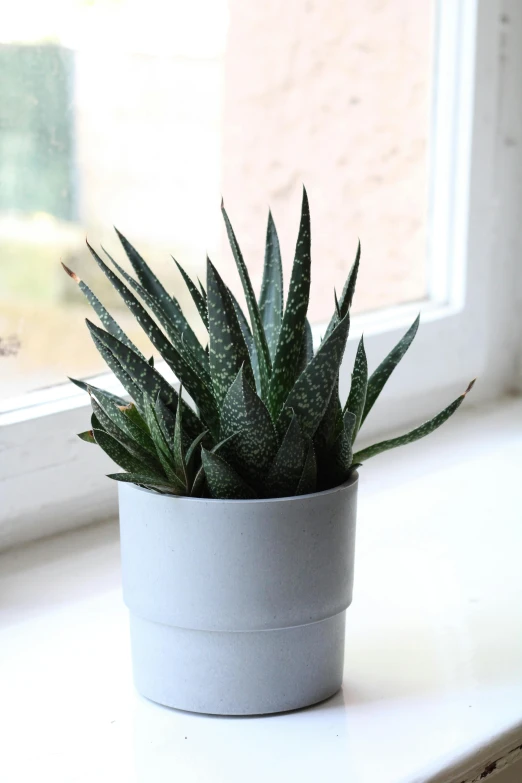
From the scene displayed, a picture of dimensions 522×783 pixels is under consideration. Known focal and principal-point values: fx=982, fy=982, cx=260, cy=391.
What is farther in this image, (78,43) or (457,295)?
(457,295)

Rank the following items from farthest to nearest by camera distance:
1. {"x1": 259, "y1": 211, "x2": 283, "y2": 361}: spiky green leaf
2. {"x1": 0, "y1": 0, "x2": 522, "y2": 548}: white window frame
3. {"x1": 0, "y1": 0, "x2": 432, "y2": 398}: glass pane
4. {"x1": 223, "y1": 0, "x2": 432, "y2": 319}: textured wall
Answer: {"x1": 0, "y1": 0, "x2": 522, "y2": 548}: white window frame
{"x1": 223, "y1": 0, "x2": 432, "y2": 319}: textured wall
{"x1": 0, "y1": 0, "x2": 432, "y2": 398}: glass pane
{"x1": 259, "y1": 211, "x2": 283, "y2": 361}: spiky green leaf

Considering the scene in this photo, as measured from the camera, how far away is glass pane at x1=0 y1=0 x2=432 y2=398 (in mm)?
823

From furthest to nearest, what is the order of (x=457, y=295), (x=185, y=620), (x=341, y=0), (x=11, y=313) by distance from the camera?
(x=457, y=295)
(x=341, y=0)
(x=11, y=313)
(x=185, y=620)

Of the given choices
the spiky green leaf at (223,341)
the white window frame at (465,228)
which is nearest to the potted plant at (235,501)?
the spiky green leaf at (223,341)

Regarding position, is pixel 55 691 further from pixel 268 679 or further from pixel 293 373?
pixel 293 373

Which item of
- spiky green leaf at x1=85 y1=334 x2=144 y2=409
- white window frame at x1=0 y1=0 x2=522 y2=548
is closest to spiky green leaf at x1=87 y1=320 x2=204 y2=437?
spiky green leaf at x1=85 y1=334 x2=144 y2=409

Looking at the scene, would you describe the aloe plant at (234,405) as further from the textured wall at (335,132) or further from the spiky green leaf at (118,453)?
the textured wall at (335,132)

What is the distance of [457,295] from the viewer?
4.07ft

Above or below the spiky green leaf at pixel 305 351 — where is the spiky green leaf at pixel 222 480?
below

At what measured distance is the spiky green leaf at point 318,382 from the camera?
0.49 meters

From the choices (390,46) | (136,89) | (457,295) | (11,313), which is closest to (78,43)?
(136,89)

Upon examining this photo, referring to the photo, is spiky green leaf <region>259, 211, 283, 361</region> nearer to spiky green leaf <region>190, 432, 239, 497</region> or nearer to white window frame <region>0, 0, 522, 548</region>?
spiky green leaf <region>190, 432, 239, 497</region>

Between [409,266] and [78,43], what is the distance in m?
0.56

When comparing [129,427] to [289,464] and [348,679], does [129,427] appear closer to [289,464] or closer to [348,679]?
[289,464]
